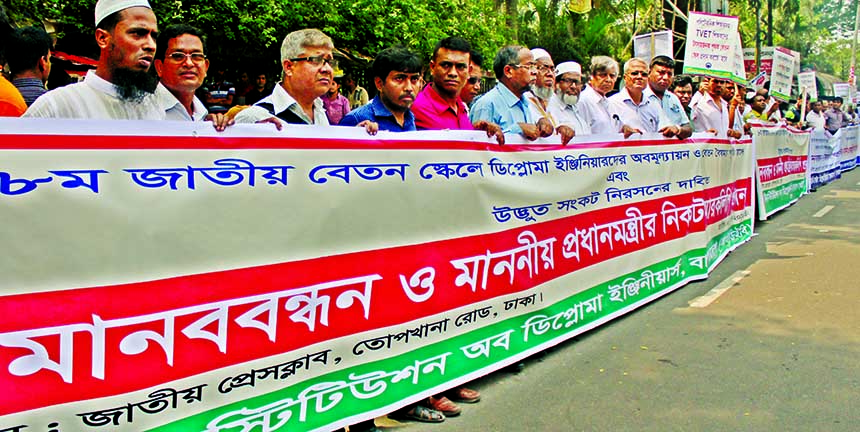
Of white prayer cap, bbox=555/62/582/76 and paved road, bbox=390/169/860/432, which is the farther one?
white prayer cap, bbox=555/62/582/76

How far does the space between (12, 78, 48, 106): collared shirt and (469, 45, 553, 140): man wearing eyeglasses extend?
8.66 ft

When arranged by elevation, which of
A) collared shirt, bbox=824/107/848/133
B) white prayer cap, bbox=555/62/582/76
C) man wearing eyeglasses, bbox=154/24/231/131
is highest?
white prayer cap, bbox=555/62/582/76

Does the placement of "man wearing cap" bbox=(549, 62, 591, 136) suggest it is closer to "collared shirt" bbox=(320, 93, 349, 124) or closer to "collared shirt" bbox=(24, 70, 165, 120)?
"collared shirt" bbox=(320, 93, 349, 124)

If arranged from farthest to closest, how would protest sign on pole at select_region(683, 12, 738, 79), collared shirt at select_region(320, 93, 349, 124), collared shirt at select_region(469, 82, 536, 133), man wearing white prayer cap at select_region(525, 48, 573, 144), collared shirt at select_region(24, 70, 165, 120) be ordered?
protest sign on pole at select_region(683, 12, 738, 79)
collared shirt at select_region(320, 93, 349, 124)
man wearing white prayer cap at select_region(525, 48, 573, 144)
collared shirt at select_region(469, 82, 536, 133)
collared shirt at select_region(24, 70, 165, 120)

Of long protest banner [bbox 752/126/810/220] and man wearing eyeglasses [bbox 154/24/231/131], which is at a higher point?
man wearing eyeglasses [bbox 154/24/231/131]

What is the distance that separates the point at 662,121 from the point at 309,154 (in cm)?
515

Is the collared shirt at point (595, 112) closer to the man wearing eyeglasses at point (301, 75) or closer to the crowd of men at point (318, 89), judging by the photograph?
the crowd of men at point (318, 89)

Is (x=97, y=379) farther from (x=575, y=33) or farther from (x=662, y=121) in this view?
(x=575, y=33)

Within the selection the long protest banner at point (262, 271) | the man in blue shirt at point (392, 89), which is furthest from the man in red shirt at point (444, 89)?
the long protest banner at point (262, 271)

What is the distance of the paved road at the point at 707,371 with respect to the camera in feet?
12.9

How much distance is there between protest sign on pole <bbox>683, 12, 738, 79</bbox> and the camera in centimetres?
988

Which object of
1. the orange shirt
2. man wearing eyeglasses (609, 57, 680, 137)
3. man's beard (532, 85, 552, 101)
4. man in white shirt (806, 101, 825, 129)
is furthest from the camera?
man in white shirt (806, 101, 825, 129)

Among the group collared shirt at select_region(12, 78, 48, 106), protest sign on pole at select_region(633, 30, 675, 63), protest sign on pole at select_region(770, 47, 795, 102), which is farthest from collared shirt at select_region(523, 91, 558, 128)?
protest sign on pole at select_region(770, 47, 795, 102)

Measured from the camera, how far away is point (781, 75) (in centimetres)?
1576
